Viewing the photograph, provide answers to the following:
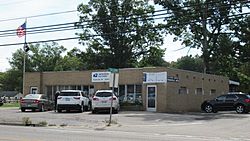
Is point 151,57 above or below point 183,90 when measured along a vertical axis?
above

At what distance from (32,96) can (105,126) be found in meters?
14.2

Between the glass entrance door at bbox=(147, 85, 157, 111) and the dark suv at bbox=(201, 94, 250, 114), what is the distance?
4280 mm

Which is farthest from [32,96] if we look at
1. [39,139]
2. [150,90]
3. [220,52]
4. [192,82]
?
[220,52]

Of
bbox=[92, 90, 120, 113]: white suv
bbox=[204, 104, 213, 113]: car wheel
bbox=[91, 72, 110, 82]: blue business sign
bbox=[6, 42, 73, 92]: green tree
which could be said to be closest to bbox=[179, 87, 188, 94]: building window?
bbox=[204, 104, 213, 113]: car wheel

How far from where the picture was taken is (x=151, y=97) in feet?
115

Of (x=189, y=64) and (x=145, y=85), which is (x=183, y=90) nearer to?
(x=145, y=85)

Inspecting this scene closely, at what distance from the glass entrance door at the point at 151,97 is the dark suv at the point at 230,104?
4.28 m

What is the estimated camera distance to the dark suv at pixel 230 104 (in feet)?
112

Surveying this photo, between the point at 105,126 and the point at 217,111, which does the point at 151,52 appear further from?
the point at 105,126

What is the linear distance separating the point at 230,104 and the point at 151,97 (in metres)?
6.10

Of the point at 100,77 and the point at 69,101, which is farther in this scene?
the point at 100,77

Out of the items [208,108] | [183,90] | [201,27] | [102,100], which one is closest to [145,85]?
[183,90]

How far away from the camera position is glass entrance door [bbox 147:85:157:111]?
115ft

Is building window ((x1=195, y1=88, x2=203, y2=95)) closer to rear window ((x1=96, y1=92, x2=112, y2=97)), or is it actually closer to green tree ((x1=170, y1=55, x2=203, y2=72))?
rear window ((x1=96, y1=92, x2=112, y2=97))
